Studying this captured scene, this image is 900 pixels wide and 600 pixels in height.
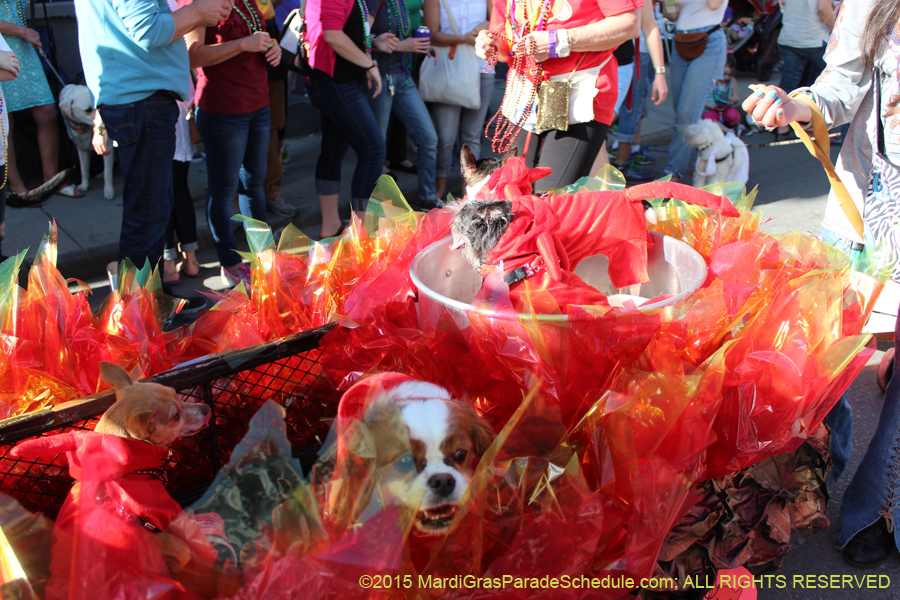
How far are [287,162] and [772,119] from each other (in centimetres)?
509

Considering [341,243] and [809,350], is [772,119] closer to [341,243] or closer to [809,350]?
[809,350]

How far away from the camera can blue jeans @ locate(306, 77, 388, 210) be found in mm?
3943

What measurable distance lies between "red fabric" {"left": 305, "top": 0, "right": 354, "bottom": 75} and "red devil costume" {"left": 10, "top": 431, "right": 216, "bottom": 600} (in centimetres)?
305

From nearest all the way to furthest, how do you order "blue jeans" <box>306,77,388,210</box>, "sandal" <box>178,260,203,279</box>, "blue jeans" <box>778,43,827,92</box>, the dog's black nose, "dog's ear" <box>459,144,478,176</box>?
1. the dog's black nose
2. "dog's ear" <box>459,144,478,176</box>
3. "blue jeans" <box>306,77,388,210</box>
4. "sandal" <box>178,260,203,279</box>
5. "blue jeans" <box>778,43,827,92</box>

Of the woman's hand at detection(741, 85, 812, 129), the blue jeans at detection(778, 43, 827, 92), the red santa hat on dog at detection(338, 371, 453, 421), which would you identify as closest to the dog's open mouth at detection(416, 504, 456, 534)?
the red santa hat on dog at detection(338, 371, 453, 421)

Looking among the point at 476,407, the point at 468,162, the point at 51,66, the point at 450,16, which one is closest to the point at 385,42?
the point at 450,16

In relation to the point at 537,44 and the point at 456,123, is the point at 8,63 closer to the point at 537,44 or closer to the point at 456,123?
the point at 537,44

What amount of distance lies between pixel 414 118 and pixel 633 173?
256 cm

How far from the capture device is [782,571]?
199 cm

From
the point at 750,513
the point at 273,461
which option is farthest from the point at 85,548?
the point at 750,513

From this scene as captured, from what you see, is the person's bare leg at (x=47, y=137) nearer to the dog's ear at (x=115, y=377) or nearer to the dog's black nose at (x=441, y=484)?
the dog's ear at (x=115, y=377)

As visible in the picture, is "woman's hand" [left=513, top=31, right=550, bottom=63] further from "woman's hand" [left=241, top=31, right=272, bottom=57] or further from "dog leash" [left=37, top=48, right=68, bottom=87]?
"dog leash" [left=37, top=48, right=68, bottom=87]

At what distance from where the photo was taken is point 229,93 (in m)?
3.35

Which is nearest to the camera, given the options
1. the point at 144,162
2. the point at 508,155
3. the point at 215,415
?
the point at 215,415
